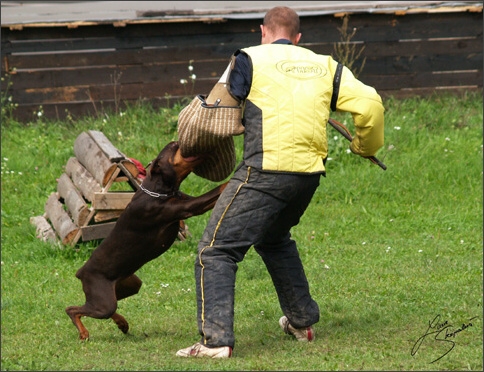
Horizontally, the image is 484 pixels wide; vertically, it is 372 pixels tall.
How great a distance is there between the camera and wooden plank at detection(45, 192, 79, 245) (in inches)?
328

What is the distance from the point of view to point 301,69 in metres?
5.14

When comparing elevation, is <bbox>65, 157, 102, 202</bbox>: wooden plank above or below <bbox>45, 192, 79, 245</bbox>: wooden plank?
above

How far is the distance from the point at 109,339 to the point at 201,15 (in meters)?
7.81

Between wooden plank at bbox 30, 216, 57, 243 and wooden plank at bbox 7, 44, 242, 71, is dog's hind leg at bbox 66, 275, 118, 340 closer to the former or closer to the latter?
wooden plank at bbox 30, 216, 57, 243

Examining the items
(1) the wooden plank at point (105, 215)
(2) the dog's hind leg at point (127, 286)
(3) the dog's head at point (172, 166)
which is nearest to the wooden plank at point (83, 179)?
(1) the wooden plank at point (105, 215)

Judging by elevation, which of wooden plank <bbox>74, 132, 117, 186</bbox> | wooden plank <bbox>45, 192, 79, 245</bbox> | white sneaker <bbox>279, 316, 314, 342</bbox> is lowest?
wooden plank <bbox>45, 192, 79, 245</bbox>

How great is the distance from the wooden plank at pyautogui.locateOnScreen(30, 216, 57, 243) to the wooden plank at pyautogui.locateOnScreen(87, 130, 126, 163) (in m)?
0.98

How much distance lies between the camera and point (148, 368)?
16.0 ft

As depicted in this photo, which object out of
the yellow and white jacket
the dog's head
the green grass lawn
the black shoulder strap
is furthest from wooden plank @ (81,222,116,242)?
the black shoulder strap

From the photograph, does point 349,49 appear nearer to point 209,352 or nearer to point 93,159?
point 93,159

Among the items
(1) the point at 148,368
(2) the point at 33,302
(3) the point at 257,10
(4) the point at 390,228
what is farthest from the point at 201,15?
(1) the point at 148,368

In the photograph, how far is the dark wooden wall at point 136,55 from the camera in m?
12.7

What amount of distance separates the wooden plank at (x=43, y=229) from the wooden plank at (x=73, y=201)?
286mm

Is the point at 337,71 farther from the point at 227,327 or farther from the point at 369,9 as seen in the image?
the point at 369,9
